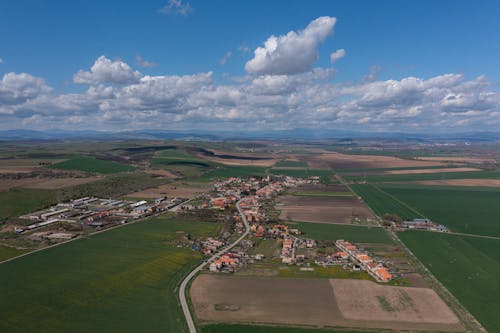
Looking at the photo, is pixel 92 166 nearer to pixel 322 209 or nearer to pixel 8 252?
pixel 8 252

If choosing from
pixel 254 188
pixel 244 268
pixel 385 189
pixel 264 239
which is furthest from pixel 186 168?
pixel 244 268

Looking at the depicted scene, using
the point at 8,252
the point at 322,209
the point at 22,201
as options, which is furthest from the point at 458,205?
the point at 22,201

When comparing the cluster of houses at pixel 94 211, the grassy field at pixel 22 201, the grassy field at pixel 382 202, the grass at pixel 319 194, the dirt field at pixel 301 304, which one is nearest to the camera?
the dirt field at pixel 301 304

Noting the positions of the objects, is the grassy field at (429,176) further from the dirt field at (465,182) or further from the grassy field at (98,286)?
Answer: the grassy field at (98,286)

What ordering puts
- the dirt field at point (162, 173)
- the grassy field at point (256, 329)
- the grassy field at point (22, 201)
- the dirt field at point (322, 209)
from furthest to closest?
the dirt field at point (162, 173), the dirt field at point (322, 209), the grassy field at point (22, 201), the grassy field at point (256, 329)

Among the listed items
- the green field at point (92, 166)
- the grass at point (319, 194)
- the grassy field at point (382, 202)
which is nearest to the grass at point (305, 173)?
the grassy field at point (382, 202)

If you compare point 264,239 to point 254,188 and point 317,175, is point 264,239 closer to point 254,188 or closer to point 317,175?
point 254,188
